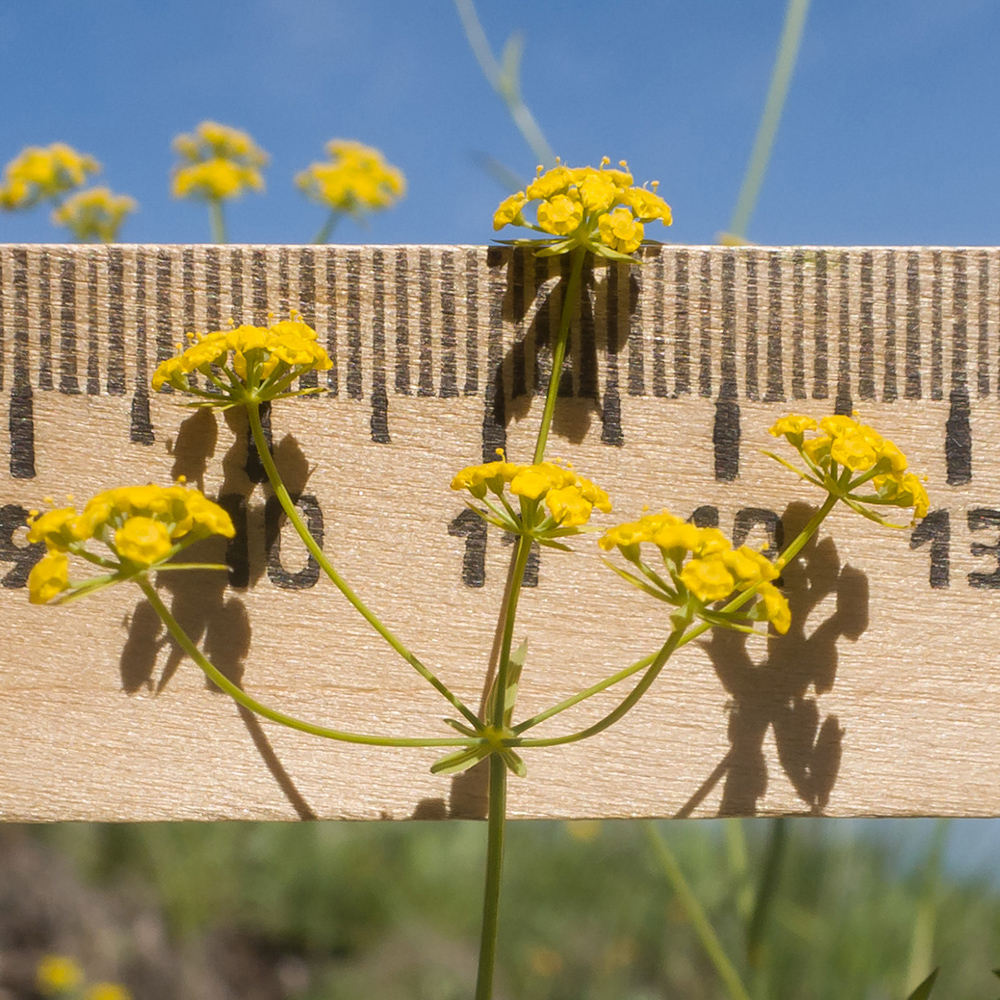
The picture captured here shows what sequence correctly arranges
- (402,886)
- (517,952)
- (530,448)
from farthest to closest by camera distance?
(402,886) < (517,952) < (530,448)

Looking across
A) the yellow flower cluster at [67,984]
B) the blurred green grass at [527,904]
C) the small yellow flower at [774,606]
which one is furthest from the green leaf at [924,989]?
the yellow flower cluster at [67,984]

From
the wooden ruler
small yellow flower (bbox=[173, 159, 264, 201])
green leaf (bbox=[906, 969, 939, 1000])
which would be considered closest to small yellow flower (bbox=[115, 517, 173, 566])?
the wooden ruler

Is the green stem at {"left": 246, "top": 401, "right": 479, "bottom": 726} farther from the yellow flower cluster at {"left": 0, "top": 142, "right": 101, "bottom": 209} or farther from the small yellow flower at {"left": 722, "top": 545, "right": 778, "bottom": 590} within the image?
the yellow flower cluster at {"left": 0, "top": 142, "right": 101, "bottom": 209}

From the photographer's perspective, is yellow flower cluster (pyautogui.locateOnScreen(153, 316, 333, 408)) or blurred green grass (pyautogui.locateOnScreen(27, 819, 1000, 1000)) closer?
yellow flower cluster (pyautogui.locateOnScreen(153, 316, 333, 408))

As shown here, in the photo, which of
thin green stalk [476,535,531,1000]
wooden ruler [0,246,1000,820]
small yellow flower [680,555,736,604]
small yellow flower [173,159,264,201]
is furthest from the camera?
small yellow flower [173,159,264,201]

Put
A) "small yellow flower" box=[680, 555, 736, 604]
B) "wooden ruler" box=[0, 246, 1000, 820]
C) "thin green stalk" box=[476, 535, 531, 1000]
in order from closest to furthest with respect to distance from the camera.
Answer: "small yellow flower" box=[680, 555, 736, 604]
"thin green stalk" box=[476, 535, 531, 1000]
"wooden ruler" box=[0, 246, 1000, 820]

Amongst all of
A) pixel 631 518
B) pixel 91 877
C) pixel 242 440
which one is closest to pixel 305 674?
pixel 242 440

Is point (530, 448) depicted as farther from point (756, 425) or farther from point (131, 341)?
point (131, 341)
